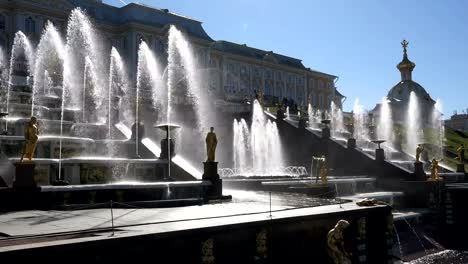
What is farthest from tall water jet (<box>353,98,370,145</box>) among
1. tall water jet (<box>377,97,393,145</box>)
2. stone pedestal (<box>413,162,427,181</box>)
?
stone pedestal (<box>413,162,427,181</box>)

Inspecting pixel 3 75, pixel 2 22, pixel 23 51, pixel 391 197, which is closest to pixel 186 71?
pixel 23 51

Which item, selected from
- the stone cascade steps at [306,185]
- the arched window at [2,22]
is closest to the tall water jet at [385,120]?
the stone cascade steps at [306,185]

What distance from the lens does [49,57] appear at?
153ft

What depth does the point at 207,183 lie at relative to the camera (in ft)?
46.2

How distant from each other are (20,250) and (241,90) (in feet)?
220

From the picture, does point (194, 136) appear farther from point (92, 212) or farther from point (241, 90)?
point (241, 90)

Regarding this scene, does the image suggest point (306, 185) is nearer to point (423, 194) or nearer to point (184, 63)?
point (423, 194)

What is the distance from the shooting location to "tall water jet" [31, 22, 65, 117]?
41562 millimetres

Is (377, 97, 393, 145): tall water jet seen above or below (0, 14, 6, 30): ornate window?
below

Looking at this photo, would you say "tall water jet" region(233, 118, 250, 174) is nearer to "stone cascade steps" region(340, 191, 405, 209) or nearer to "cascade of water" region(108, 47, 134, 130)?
"cascade of water" region(108, 47, 134, 130)

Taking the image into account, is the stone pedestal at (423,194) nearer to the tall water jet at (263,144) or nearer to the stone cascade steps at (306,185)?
the stone cascade steps at (306,185)

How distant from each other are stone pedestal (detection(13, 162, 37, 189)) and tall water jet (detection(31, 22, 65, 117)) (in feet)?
94.0

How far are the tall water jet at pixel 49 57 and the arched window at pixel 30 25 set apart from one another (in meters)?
1.02

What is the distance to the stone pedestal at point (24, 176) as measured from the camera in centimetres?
1127
